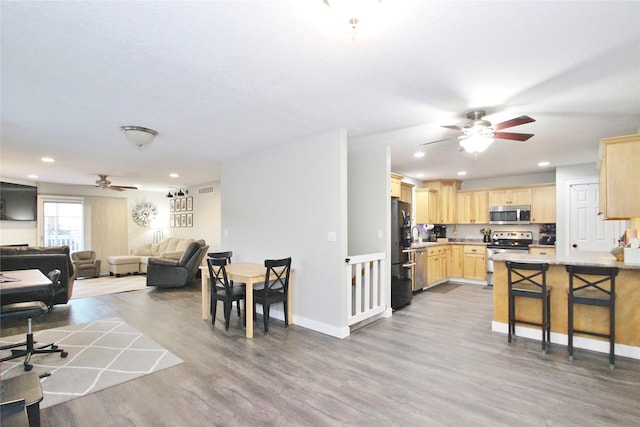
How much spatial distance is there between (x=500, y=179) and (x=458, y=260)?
224 centimetres

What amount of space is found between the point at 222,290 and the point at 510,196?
21.5 feet

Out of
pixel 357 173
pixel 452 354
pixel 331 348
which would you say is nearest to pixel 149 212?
pixel 357 173

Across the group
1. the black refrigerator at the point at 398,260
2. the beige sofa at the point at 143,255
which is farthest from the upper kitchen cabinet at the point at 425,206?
the beige sofa at the point at 143,255

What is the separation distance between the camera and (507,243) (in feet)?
23.3

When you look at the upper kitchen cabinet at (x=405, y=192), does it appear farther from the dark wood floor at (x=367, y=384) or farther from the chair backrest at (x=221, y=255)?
the chair backrest at (x=221, y=255)

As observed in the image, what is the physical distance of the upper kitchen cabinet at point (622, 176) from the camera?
3.11 metres

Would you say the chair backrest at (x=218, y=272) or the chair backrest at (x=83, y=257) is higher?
the chair backrest at (x=218, y=272)

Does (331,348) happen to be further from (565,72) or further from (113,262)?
(113,262)

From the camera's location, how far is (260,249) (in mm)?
4852

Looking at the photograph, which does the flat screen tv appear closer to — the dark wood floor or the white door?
the dark wood floor

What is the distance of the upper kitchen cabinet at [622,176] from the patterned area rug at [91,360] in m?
4.72

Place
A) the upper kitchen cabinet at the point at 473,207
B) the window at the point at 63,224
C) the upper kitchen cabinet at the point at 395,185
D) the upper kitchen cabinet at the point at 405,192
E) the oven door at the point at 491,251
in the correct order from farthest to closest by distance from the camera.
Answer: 1. the window at the point at 63,224
2. the upper kitchen cabinet at the point at 473,207
3. the oven door at the point at 491,251
4. the upper kitchen cabinet at the point at 405,192
5. the upper kitchen cabinet at the point at 395,185

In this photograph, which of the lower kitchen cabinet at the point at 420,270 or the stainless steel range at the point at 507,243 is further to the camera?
the stainless steel range at the point at 507,243

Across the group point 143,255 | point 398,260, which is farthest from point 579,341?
point 143,255
